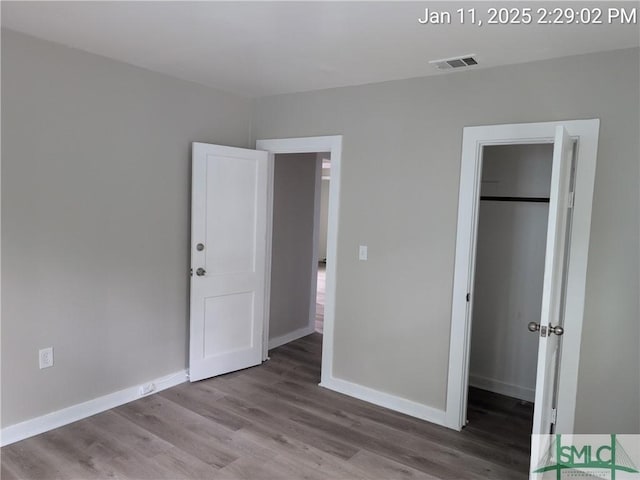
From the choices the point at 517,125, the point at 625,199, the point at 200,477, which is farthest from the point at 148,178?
the point at 625,199

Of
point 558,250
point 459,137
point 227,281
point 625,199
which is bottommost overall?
point 227,281

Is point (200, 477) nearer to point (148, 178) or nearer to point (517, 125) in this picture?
point (148, 178)

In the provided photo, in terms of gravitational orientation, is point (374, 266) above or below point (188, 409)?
above

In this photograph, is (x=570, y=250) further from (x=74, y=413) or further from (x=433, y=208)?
(x=74, y=413)

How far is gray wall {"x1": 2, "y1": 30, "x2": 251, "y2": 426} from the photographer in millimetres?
2686

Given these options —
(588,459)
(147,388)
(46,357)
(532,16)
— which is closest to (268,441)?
(147,388)

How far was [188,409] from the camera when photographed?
3.26 metres

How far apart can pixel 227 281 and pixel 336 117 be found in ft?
5.35

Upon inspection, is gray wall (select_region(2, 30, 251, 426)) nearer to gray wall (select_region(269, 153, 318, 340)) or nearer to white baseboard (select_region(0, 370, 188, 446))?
white baseboard (select_region(0, 370, 188, 446))

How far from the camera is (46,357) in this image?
2.86m

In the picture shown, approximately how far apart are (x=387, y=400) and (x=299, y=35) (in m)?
2.60

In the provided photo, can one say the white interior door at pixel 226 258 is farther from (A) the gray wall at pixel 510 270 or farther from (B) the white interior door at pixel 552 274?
(B) the white interior door at pixel 552 274

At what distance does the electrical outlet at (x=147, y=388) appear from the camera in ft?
11.2

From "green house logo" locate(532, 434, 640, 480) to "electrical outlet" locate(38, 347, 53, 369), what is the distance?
2985 mm
